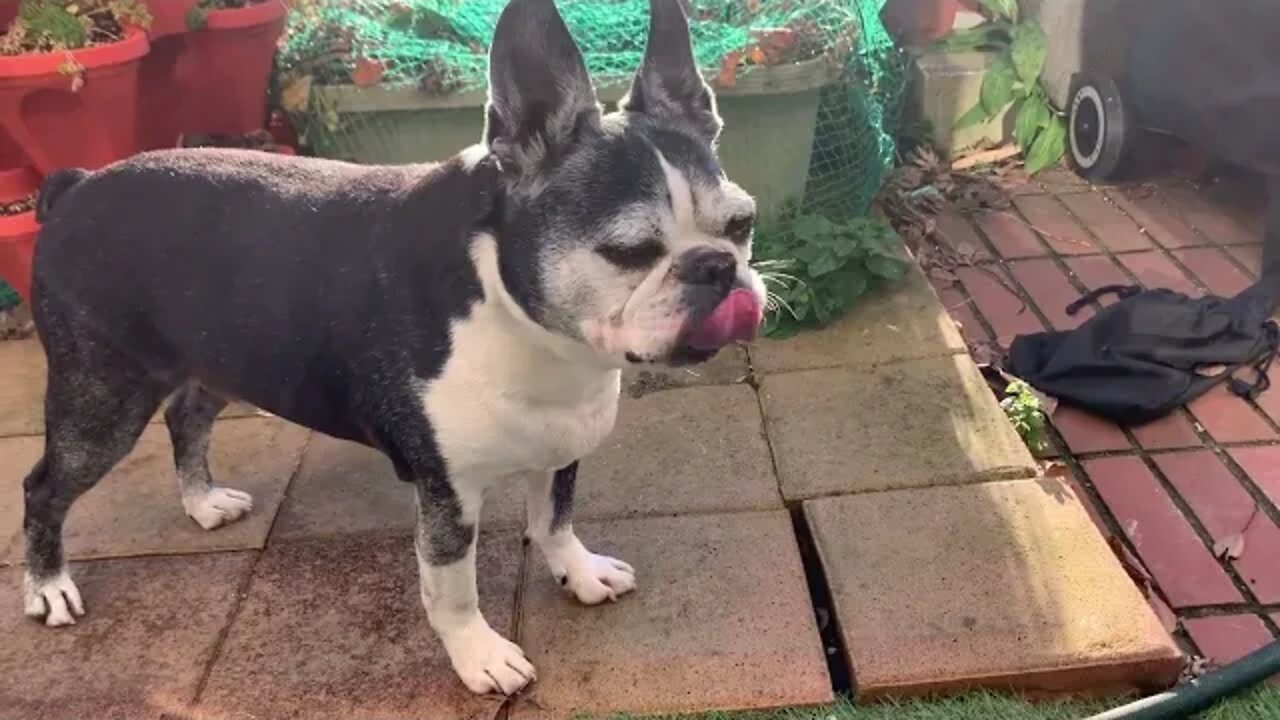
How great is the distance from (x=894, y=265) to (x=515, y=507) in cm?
170

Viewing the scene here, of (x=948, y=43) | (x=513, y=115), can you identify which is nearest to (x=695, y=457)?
(x=513, y=115)

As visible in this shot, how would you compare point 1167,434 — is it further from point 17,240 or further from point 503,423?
point 17,240

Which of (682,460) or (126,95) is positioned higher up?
(126,95)

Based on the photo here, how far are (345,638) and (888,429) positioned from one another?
5.34 ft

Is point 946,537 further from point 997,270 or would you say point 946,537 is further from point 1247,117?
point 1247,117

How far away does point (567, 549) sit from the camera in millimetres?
2742

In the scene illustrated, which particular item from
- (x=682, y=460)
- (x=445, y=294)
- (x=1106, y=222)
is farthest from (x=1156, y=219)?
(x=445, y=294)

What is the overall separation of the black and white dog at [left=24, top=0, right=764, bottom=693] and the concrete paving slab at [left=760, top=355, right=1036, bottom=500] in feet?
2.38

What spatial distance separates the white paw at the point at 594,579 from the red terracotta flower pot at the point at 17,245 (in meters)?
2.34

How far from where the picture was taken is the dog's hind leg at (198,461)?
3.04 metres

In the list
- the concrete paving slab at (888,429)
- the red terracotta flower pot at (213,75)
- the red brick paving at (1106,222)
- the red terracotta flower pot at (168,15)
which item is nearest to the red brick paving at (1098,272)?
the red brick paving at (1106,222)

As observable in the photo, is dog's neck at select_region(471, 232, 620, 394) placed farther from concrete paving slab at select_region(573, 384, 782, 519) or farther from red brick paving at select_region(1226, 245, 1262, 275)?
red brick paving at select_region(1226, 245, 1262, 275)

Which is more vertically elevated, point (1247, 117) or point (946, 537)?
point (1247, 117)

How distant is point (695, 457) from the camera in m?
3.29
